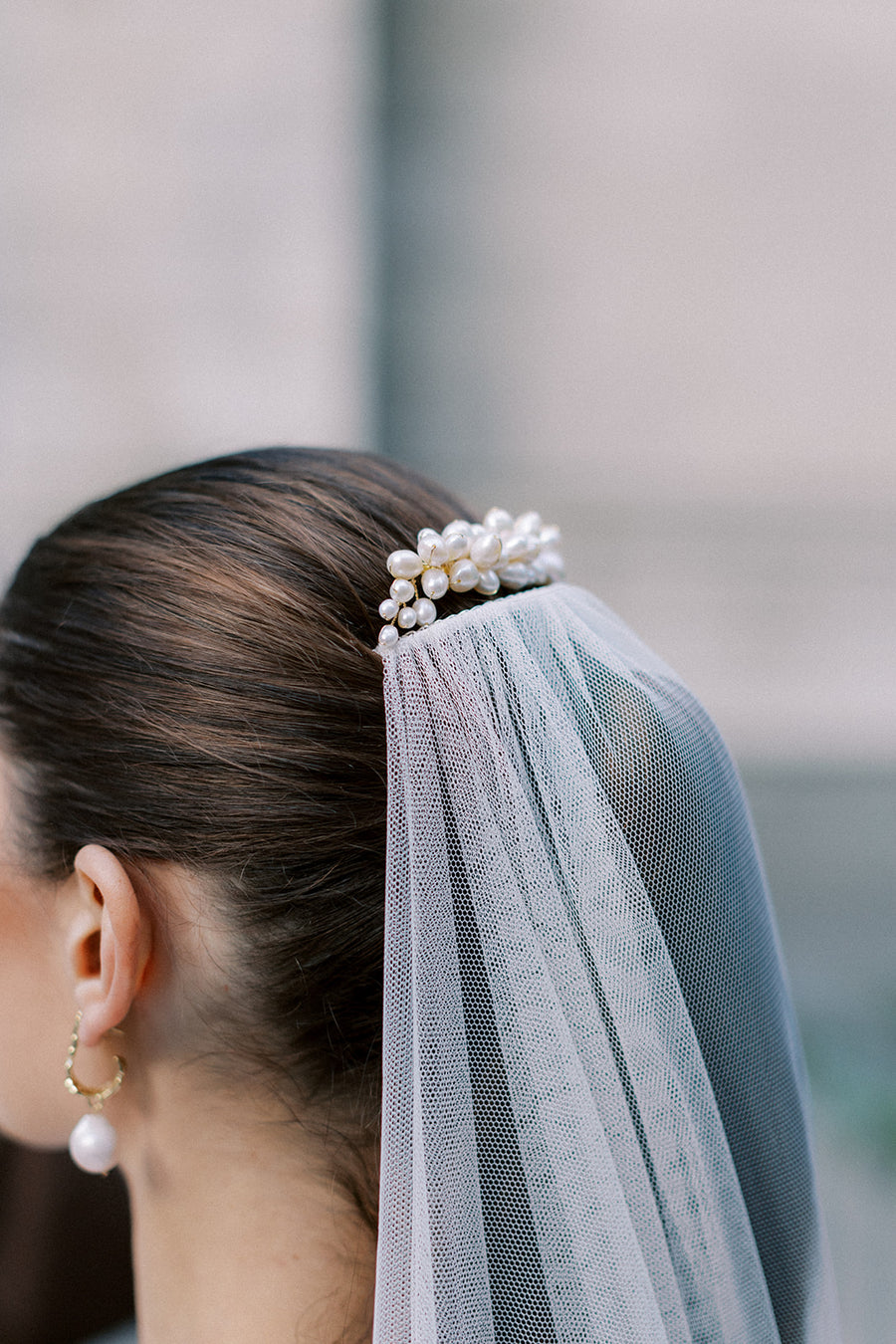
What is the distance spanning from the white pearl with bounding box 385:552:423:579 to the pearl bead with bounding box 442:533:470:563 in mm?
21

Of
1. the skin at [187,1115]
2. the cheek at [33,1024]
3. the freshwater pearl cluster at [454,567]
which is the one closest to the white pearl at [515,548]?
the freshwater pearl cluster at [454,567]

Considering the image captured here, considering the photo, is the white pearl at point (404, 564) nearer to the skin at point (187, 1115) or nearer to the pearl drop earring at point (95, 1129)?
the skin at point (187, 1115)

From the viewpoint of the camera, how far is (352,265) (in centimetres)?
214

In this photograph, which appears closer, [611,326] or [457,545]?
[457,545]

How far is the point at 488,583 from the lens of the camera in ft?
2.19

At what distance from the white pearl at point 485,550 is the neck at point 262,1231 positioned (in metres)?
0.37

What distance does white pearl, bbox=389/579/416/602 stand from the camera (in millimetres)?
623

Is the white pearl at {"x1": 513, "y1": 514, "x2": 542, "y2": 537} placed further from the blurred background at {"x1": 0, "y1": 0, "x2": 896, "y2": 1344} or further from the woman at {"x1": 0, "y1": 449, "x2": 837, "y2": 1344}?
the blurred background at {"x1": 0, "y1": 0, "x2": 896, "y2": 1344}

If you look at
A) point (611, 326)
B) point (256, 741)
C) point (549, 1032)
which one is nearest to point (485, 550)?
point (256, 741)

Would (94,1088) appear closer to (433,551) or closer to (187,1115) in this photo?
(187,1115)

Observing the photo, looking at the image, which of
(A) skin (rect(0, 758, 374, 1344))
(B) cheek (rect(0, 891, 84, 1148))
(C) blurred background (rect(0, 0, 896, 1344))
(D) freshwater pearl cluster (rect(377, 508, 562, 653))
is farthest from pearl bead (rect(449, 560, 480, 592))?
(C) blurred background (rect(0, 0, 896, 1344))

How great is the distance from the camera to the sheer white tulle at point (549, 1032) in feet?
1.85

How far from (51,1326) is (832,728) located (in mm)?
1912

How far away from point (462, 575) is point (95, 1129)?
438 mm
